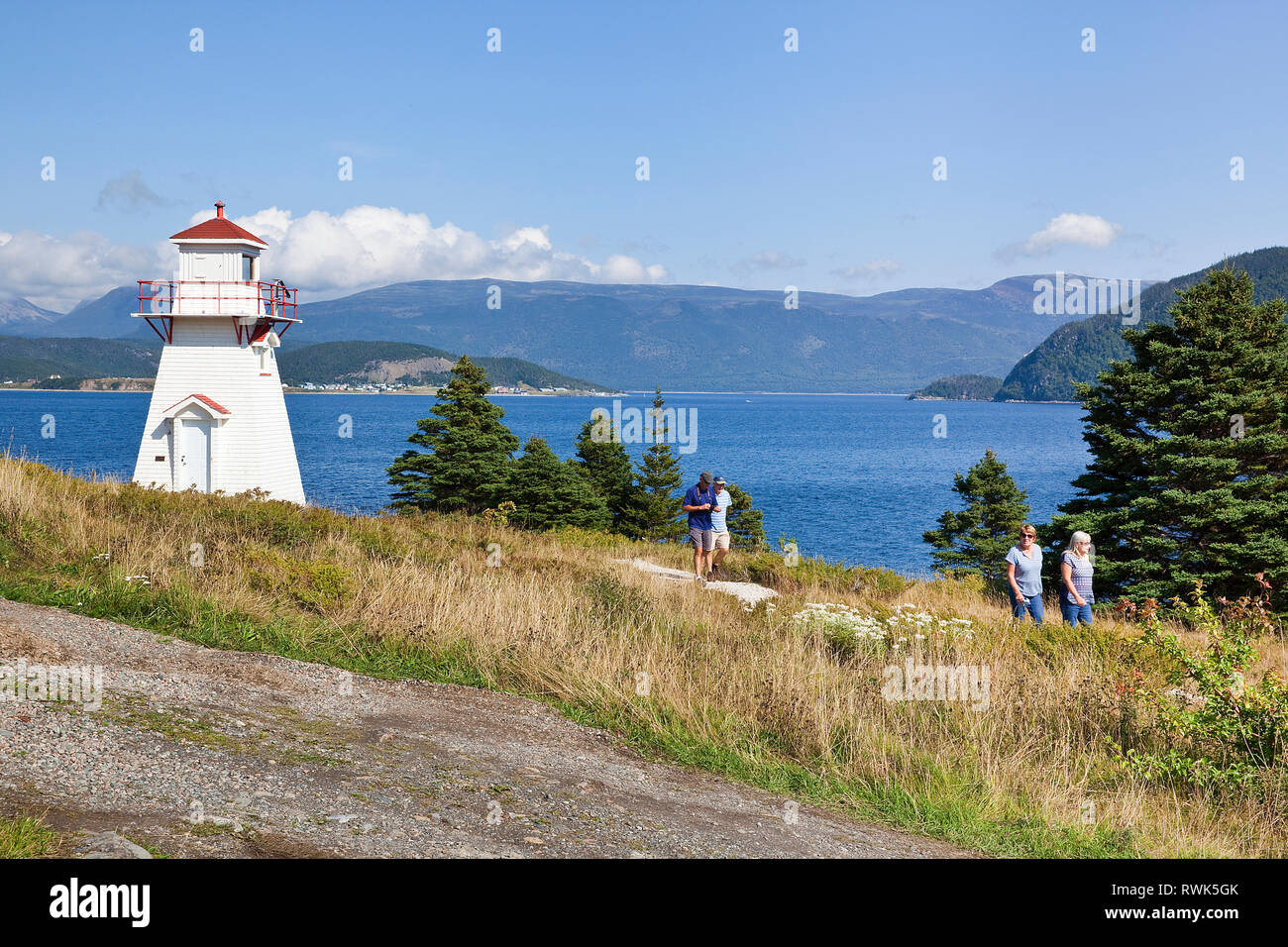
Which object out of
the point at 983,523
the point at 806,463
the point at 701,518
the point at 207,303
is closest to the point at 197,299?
the point at 207,303

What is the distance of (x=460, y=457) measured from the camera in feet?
108

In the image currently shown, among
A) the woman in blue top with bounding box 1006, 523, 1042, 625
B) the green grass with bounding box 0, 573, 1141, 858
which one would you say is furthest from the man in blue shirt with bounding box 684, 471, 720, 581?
the green grass with bounding box 0, 573, 1141, 858

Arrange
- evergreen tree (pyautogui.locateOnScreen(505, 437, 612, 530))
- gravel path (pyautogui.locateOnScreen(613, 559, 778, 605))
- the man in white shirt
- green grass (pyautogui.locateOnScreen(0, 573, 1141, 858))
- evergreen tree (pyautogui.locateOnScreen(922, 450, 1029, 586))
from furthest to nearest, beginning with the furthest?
1. evergreen tree (pyautogui.locateOnScreen(922, 450, 1029, 586))
2. evergreen tree (pyautogui.locateOnScreen(505, 437, 612, 530))
3. the man in white shirt
4. gravel path (pyautogui.locateOnScreen(613, 559, 778, 605))
5. green grass (pyautogui.locateOnScreen(0, 573, 1141, 858))

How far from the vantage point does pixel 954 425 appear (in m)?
180

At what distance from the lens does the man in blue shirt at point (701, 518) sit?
570 inches

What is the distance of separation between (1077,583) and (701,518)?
5675 millimetres

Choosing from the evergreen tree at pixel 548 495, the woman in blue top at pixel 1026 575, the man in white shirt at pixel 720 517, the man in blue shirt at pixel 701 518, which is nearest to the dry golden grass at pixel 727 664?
the woman in blue top at pixel 1026 575

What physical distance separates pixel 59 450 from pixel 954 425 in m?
153

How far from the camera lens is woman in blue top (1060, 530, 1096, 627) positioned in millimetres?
11469

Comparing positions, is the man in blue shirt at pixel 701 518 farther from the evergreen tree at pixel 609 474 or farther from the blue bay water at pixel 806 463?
the evergreen tree at pixel 609 474

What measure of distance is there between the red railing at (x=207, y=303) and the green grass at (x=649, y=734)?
17923mm

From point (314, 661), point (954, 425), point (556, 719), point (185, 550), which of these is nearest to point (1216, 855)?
point (556, 719)

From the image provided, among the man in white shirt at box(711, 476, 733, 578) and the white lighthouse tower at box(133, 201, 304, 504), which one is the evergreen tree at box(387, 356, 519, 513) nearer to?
the white lighthouse tower at box(133, 201, 304, 504)

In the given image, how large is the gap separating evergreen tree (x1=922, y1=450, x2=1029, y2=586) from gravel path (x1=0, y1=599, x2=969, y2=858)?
30605 millimetres
